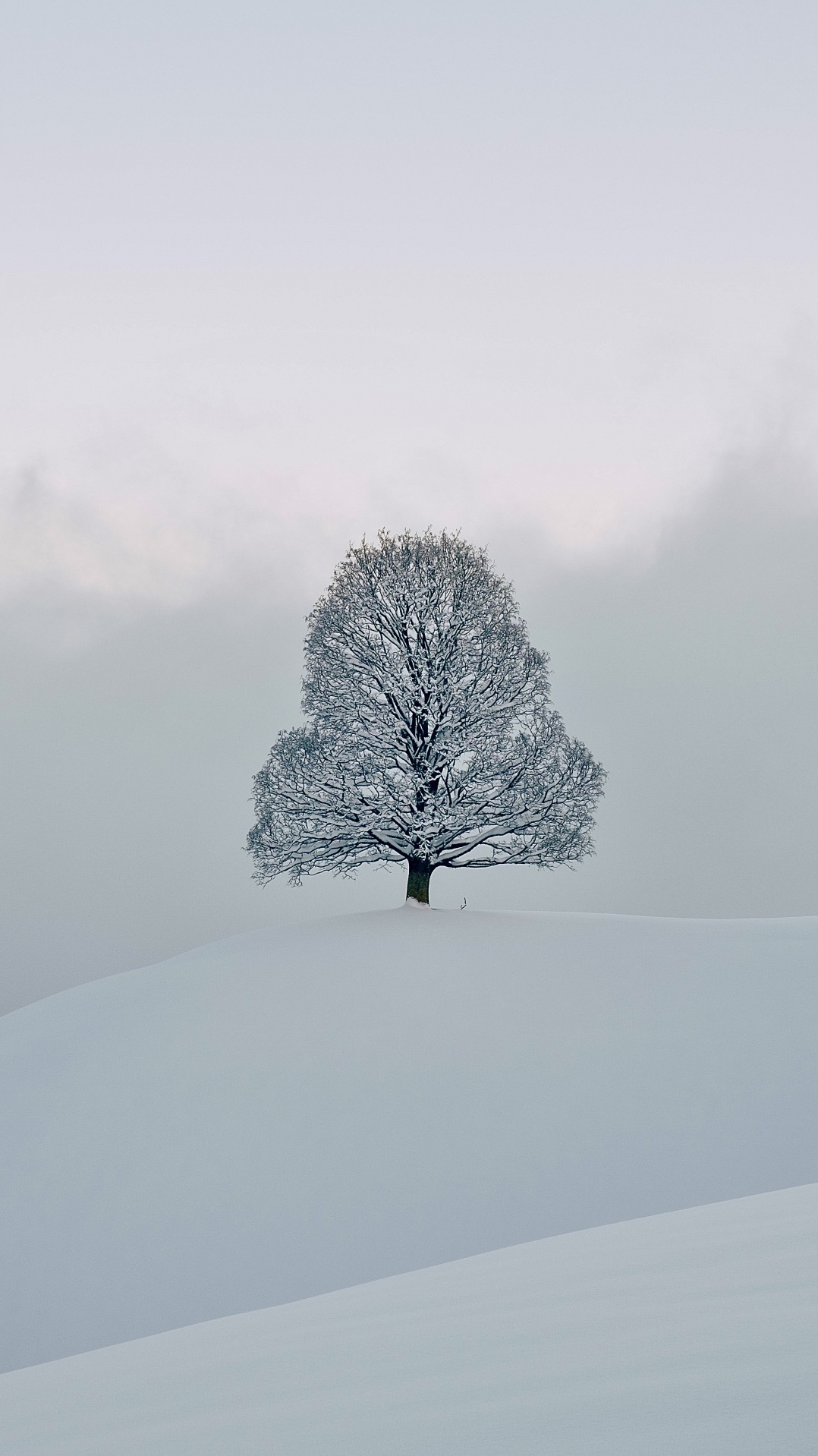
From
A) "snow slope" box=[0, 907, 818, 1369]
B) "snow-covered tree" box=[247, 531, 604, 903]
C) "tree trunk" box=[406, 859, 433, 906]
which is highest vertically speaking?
"snow-covered tree" box=[247, 531, 604, 903]

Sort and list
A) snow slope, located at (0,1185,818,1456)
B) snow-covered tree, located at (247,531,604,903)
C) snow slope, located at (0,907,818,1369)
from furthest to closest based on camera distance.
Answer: snow-covered tree, located at (247,531,604,903) < snow slope, located at (0,907,818,1369) < snow slope, located at (0,1185,818,1456)

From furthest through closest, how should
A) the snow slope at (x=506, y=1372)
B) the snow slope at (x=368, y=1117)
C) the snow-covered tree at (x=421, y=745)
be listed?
the snow-covered tree at (x=421, y=745) < the snow slope at (x=368, y=1117) < the snow slope at (x=506, y=1372)

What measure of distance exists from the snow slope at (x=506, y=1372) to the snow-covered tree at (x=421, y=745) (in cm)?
1561

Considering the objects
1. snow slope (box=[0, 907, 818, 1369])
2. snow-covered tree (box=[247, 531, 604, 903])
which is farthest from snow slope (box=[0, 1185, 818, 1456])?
snow-covered tree (box=[247, 531, 604, 903])

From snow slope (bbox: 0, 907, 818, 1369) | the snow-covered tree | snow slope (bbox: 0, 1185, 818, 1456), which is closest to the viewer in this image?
snow slope (bbox: 0, 1185, 818, 1456)

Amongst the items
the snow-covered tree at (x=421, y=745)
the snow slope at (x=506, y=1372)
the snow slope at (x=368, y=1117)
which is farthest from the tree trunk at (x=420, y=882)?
the snow slope at (x=506, y=1372)

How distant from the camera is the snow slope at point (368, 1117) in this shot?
10125mm

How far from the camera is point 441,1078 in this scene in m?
12.6

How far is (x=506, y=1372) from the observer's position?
2.44 m

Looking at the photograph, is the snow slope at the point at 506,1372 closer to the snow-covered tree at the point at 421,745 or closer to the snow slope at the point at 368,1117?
the snow slope at the point at 368,1117

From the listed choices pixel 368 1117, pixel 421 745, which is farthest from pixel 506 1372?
pixel 421 745

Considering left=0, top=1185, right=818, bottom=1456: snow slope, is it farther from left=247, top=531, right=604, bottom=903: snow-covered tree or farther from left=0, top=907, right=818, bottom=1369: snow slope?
left=247, top=531, right=604, bottom=903: snow-covered tree

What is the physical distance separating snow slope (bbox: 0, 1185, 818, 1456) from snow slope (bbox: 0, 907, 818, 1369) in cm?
643

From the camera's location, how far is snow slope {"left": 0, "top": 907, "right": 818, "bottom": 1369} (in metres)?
10.1
